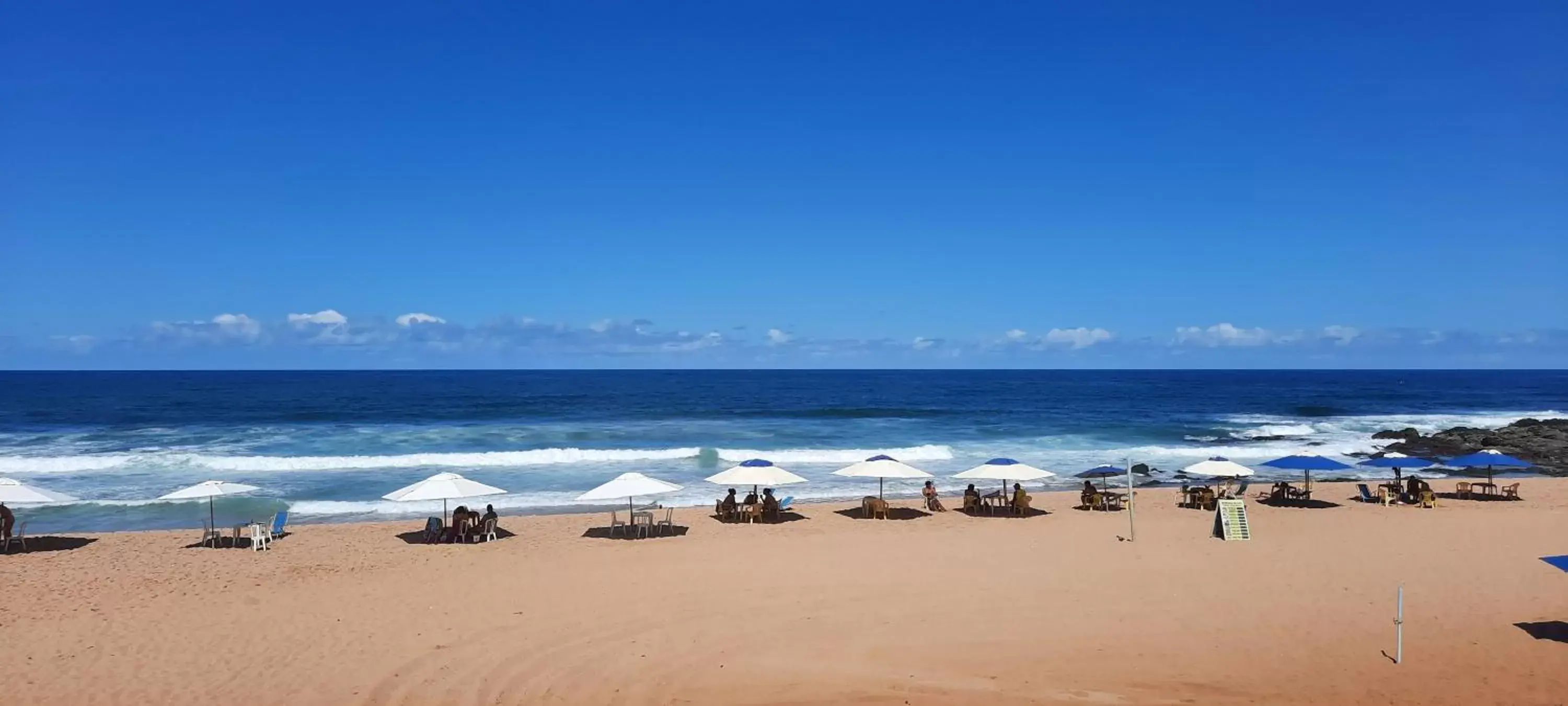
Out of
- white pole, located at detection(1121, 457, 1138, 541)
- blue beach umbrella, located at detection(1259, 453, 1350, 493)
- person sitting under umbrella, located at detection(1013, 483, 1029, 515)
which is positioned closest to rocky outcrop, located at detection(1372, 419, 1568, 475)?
blue beach umbrella, located at detection(1259, 453, 1350, 493)

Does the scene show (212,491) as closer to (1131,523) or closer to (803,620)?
(803,620)

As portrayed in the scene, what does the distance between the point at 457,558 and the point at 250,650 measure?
4872mm

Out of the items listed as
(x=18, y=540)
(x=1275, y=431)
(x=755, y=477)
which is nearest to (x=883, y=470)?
(x=755, y=477)

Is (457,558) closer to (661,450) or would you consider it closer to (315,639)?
(315,639)

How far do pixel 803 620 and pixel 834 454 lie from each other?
22.1m

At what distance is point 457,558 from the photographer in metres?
13.9

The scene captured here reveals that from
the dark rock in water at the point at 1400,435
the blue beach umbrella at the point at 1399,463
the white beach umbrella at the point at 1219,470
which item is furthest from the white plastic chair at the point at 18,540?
the dark rock in water at the point at 1400,435

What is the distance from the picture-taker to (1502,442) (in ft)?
112

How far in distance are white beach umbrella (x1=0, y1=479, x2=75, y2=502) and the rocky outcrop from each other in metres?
36.1

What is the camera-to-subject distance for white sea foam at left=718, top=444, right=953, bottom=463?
1205 inches

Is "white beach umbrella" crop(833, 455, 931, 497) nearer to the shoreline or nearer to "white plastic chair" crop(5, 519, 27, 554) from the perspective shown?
the shoreline

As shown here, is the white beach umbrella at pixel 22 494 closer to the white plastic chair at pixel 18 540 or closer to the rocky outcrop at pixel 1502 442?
the white plastic chair at pixel 18 540

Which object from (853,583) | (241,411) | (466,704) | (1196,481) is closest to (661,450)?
(1196,481)

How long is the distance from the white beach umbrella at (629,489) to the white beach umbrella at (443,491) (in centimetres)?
157
